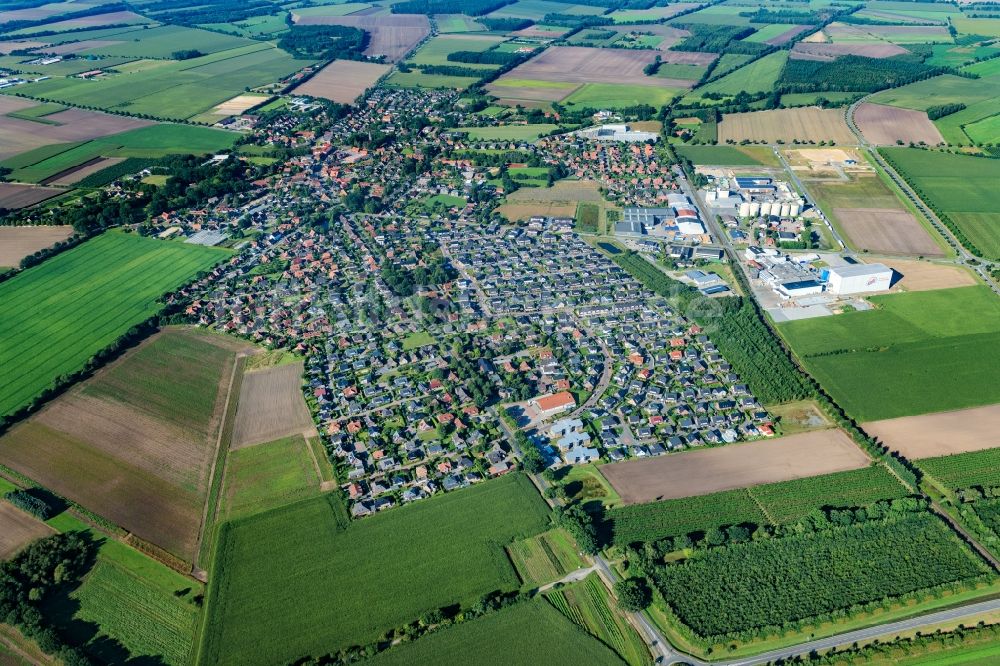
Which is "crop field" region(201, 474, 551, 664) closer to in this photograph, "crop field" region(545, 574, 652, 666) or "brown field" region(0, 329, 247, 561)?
"crop field" region(545, 574, 652, 666)

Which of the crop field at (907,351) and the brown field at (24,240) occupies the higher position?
the brown field at (24,240)

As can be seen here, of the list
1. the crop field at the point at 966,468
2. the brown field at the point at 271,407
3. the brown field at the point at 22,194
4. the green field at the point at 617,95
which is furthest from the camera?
the green field at the point at 617,95

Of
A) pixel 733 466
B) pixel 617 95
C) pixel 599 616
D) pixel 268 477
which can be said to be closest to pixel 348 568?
pixel 268 477

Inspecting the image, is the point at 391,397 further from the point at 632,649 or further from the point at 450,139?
the point at 450,139

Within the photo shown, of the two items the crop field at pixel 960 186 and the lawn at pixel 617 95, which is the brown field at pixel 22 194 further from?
the crop field at pixel 960 186

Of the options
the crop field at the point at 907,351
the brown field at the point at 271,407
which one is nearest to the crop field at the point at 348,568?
the brown field at the point at 271,407

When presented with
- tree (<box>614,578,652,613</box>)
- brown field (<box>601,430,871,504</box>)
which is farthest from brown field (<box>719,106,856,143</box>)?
tree (<box>614,578,652,613</box>)

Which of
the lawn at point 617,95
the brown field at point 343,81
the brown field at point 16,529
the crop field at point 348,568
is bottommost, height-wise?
the crop field at point 348,568
